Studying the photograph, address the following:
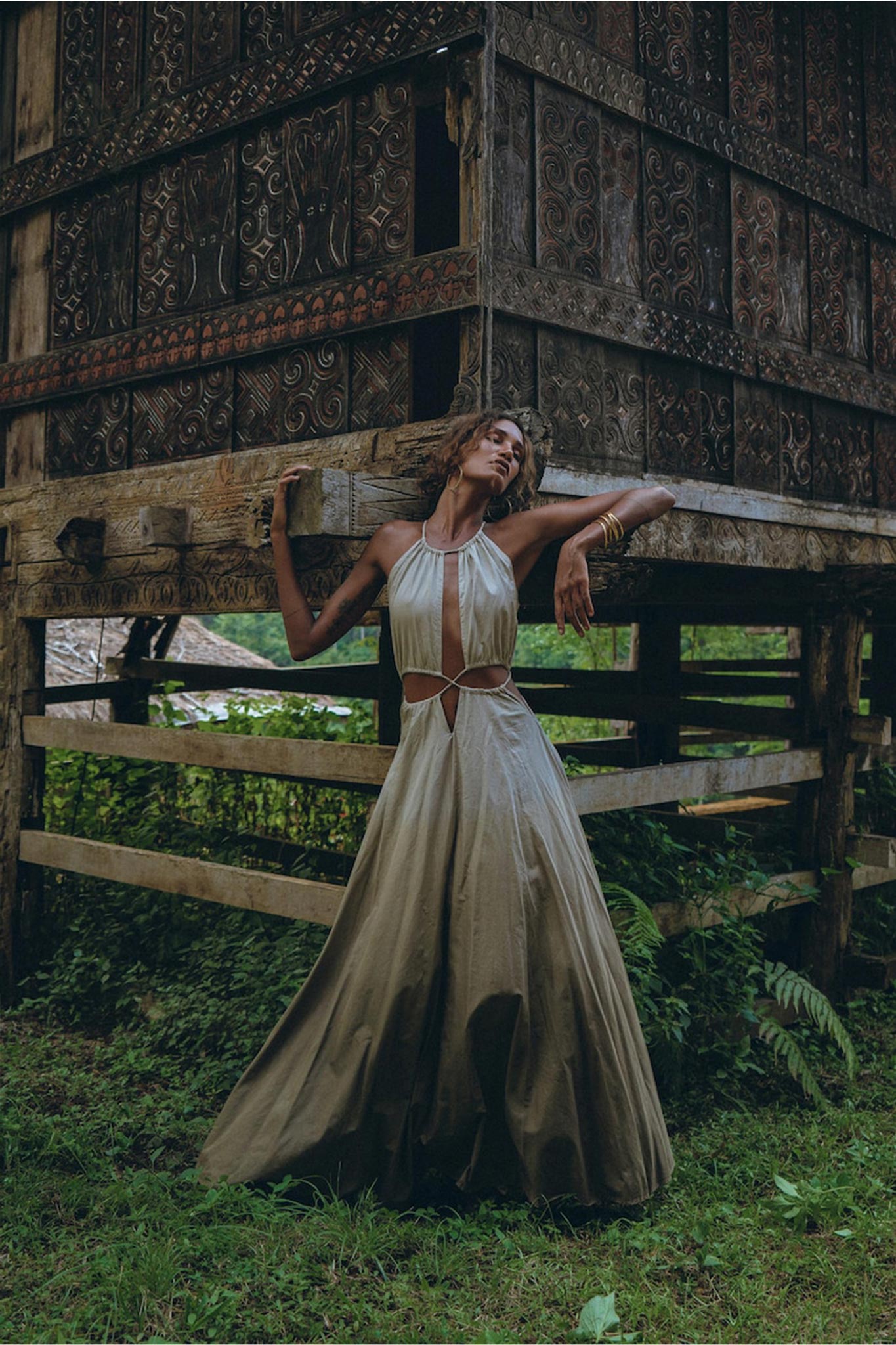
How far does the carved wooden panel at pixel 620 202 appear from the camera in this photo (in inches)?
182

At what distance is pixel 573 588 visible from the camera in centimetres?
354

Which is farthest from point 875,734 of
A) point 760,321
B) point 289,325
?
point 289,325

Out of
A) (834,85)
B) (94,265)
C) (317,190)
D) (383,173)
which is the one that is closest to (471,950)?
(383,173)

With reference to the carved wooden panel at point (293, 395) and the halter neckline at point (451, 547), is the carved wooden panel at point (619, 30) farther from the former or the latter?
the halter neckline at point (451, 547)

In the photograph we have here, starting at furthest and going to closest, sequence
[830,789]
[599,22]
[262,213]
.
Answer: [830,789] < [262,213] < [599,22]

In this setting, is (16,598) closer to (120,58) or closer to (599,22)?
(120,58)

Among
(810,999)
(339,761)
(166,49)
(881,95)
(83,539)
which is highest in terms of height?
→ (881,95)

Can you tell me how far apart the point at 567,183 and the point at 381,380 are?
102 cm

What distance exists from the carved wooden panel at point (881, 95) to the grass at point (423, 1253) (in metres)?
4.87

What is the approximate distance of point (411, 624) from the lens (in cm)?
376

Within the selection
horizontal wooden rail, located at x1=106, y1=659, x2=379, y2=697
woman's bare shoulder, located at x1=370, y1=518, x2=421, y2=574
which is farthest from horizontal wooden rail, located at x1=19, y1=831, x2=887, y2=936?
horizontal wooden rail, located at x1=106, y1=659, x2=379, y2=697

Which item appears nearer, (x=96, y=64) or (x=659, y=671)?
(x=96, y=64)

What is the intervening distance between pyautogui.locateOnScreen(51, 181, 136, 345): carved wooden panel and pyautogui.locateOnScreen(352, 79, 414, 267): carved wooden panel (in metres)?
1.47

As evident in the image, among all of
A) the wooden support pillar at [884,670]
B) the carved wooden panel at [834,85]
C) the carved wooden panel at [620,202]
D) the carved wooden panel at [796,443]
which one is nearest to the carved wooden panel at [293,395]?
the carved wooden panel at [620,202]
